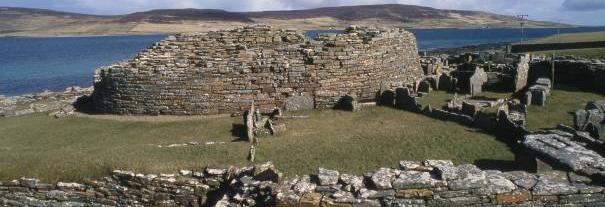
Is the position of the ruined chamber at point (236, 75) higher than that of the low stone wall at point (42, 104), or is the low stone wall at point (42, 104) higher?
the ruined chamber at point (236, 75)

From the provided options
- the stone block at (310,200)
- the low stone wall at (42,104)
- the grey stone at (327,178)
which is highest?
the grey stone at (327,178)

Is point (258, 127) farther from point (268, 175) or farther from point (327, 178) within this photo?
point (327, 178)

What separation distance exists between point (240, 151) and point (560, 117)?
10868 mm

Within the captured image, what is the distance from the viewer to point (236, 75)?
21.3 metres

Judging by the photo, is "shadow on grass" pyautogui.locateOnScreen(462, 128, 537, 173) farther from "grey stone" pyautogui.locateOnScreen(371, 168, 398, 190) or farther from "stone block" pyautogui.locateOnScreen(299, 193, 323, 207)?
"stone block" pyautogui.locateOnScreen(299, 193, 323, 207)

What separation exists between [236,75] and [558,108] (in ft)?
39.4

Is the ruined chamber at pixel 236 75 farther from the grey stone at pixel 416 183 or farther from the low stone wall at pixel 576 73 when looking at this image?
the grey stone at pixel 416 183

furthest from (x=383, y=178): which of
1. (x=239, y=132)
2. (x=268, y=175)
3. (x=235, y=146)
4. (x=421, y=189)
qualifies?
(x=239, y=132)

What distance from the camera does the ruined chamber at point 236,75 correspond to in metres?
21.3

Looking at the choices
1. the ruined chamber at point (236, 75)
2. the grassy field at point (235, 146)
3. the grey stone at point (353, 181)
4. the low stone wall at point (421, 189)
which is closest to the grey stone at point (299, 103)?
the ruined chamber at point (236, 75)

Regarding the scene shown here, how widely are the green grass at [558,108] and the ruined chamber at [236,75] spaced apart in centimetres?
614

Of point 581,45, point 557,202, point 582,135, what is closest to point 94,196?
point 557,202

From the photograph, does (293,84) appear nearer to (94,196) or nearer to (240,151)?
(240,151)

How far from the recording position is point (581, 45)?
46.6 meters
